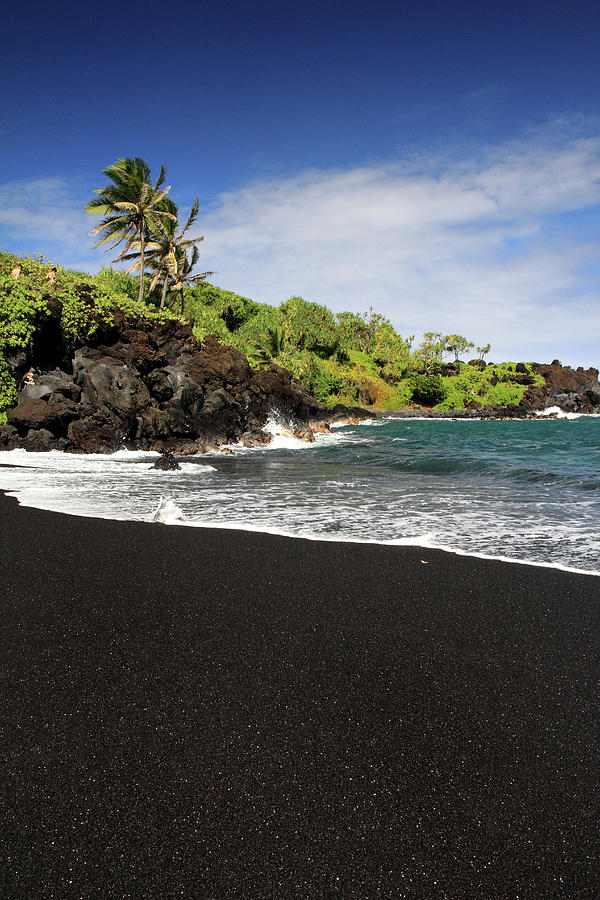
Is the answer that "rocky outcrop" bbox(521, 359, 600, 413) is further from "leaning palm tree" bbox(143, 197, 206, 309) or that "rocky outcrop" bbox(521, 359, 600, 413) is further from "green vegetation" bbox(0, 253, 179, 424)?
"green vegetation" bbox(0, 253, 179, 424)

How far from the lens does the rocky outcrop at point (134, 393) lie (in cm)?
1788

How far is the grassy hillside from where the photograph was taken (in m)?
19.3

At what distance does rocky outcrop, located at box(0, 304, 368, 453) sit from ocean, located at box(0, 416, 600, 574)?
1.62 metres

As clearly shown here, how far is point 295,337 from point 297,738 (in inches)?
2791

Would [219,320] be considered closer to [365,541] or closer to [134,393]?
[134,393]

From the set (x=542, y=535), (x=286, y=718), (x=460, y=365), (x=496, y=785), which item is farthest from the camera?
(x=460, y=365)

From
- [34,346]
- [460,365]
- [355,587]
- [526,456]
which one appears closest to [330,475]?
[355,587]

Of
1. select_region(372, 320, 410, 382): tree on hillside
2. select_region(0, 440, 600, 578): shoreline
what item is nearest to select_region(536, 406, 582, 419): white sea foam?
select_region(372, 320, 410, 382): tree on hillside

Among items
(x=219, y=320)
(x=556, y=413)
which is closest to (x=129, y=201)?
(x=219, y=320)

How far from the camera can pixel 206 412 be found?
23.4 metres

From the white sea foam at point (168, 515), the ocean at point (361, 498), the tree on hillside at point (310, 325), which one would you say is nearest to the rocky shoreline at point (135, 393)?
the ocean at point (361, 498)

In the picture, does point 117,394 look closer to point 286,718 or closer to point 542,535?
point 542,535

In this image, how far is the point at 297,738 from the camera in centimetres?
254

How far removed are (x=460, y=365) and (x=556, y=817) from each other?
4397 inches
